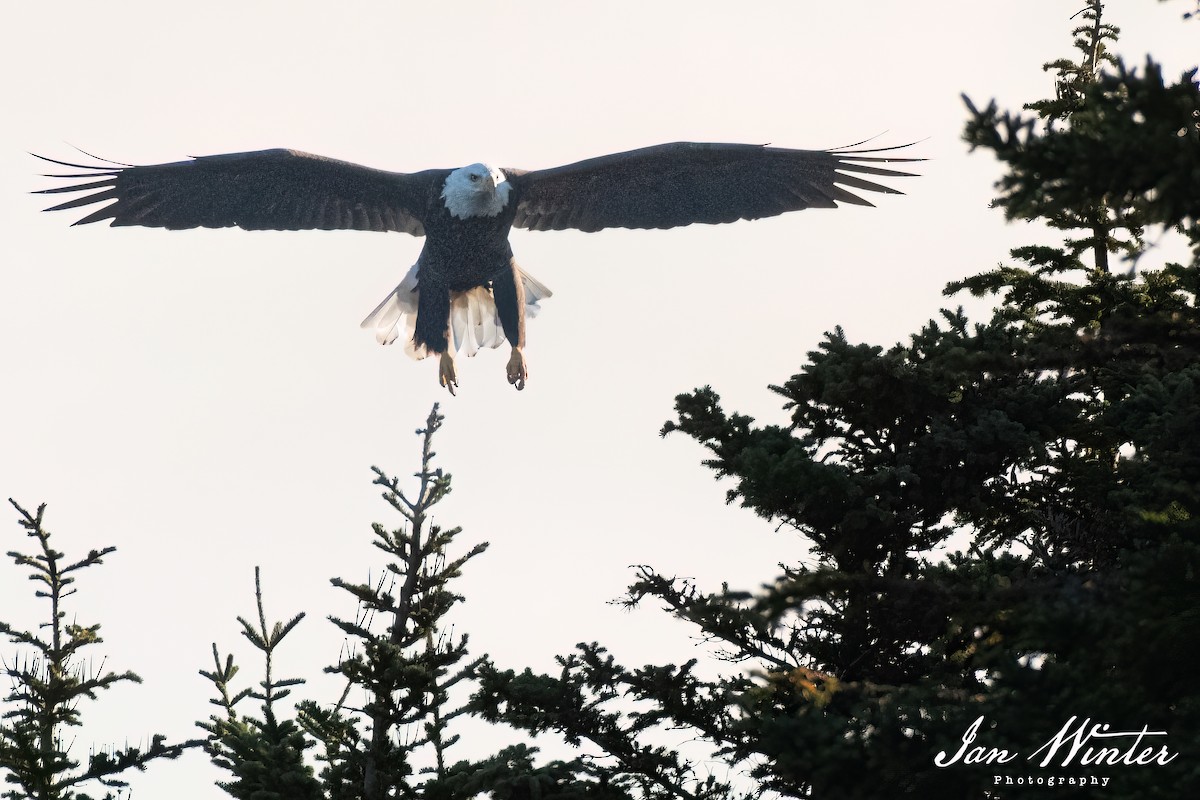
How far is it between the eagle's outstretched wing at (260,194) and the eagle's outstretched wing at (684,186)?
1.13 metres

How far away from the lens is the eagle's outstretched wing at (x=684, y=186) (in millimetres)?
12781

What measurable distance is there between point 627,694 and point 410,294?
24.3ft

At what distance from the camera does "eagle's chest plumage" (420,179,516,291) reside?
12695mm

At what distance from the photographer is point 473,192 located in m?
12.4

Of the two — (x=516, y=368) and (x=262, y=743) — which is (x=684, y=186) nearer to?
Answer: (x=516, y=368)

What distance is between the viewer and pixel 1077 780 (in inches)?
208

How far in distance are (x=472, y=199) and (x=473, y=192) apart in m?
0.07

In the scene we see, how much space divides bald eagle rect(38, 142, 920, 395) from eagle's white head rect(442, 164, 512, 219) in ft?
0.04

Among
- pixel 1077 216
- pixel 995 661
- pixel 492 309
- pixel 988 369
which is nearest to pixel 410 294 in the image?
pixel 492 309

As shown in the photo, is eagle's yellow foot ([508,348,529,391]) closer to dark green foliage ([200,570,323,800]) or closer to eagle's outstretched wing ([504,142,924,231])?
eagle's outstretched wing ([504,142,924,231])

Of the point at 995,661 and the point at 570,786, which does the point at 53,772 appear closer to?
the point at 570,786
